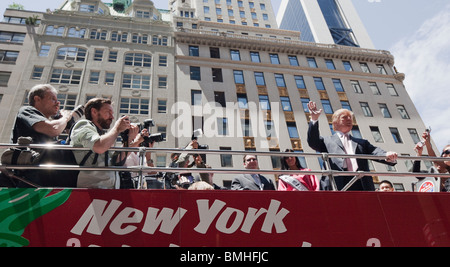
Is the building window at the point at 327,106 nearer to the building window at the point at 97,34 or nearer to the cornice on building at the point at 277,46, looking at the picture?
the cornice on building at the point at 277,46

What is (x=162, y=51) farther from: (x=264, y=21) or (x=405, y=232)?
(x=405, y=232)

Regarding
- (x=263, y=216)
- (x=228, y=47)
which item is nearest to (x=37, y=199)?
(x=263, y=216)

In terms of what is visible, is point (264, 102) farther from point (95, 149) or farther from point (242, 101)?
point (95, 149)

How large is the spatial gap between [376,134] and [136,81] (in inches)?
993

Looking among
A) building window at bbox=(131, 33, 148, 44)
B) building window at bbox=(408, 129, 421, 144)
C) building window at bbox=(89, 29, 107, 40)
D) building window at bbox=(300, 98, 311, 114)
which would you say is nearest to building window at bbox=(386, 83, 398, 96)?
building window at bbox=(408, 129, 421, 144)

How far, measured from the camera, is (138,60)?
27.3 metres

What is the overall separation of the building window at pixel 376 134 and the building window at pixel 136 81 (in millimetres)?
23518

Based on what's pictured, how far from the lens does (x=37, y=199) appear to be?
276 centimetres

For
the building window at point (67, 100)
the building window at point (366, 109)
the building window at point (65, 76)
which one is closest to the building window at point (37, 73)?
the building window at point (65, 76)

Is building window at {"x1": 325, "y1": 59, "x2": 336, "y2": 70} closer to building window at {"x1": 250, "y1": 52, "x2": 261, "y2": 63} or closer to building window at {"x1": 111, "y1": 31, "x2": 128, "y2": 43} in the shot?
building window at {"x1": 250, "y1": 52, "x2": 261, "y2": 63}

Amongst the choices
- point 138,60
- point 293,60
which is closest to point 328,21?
point 293,60

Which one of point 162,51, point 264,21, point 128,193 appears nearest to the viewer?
point 128,193

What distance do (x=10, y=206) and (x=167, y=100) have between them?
22.9 metres

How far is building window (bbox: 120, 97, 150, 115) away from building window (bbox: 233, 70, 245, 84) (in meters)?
9.54
